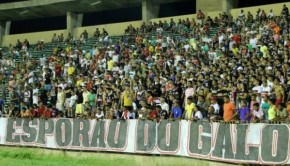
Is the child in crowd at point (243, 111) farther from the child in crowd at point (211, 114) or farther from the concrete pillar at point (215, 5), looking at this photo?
the concrete pillar at point (215, 5)

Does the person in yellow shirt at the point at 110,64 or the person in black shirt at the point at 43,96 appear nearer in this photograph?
the person in black shirt at the point at 43,96

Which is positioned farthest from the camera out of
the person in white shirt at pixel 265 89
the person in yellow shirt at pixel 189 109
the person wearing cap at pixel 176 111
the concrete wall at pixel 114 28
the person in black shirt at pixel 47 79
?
the concrete wall at pixel 114 28

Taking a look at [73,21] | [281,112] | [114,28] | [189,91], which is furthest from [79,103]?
[73,21]

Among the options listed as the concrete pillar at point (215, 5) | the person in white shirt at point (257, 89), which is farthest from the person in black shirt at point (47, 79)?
the person in white shirt at point (257, 89)

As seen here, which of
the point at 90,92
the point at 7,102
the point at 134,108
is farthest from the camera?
the point at 7,102

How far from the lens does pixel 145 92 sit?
21953 millimetres

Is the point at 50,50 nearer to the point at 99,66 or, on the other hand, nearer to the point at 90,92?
the point at 99,66

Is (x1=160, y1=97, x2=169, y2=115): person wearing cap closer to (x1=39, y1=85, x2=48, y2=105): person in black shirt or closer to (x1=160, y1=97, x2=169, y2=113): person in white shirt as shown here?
(x1=160, y1=97, x2=169, y2=113): person in white shirt

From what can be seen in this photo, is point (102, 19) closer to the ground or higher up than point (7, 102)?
higher up

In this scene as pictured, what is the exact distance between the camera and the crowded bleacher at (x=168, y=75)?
18.2 m

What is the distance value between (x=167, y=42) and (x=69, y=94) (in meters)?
5.37

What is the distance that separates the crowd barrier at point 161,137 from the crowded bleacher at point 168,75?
1.25ft

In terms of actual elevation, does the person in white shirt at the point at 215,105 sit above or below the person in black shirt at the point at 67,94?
below

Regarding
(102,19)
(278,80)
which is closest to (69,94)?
Answer: (278,80)
